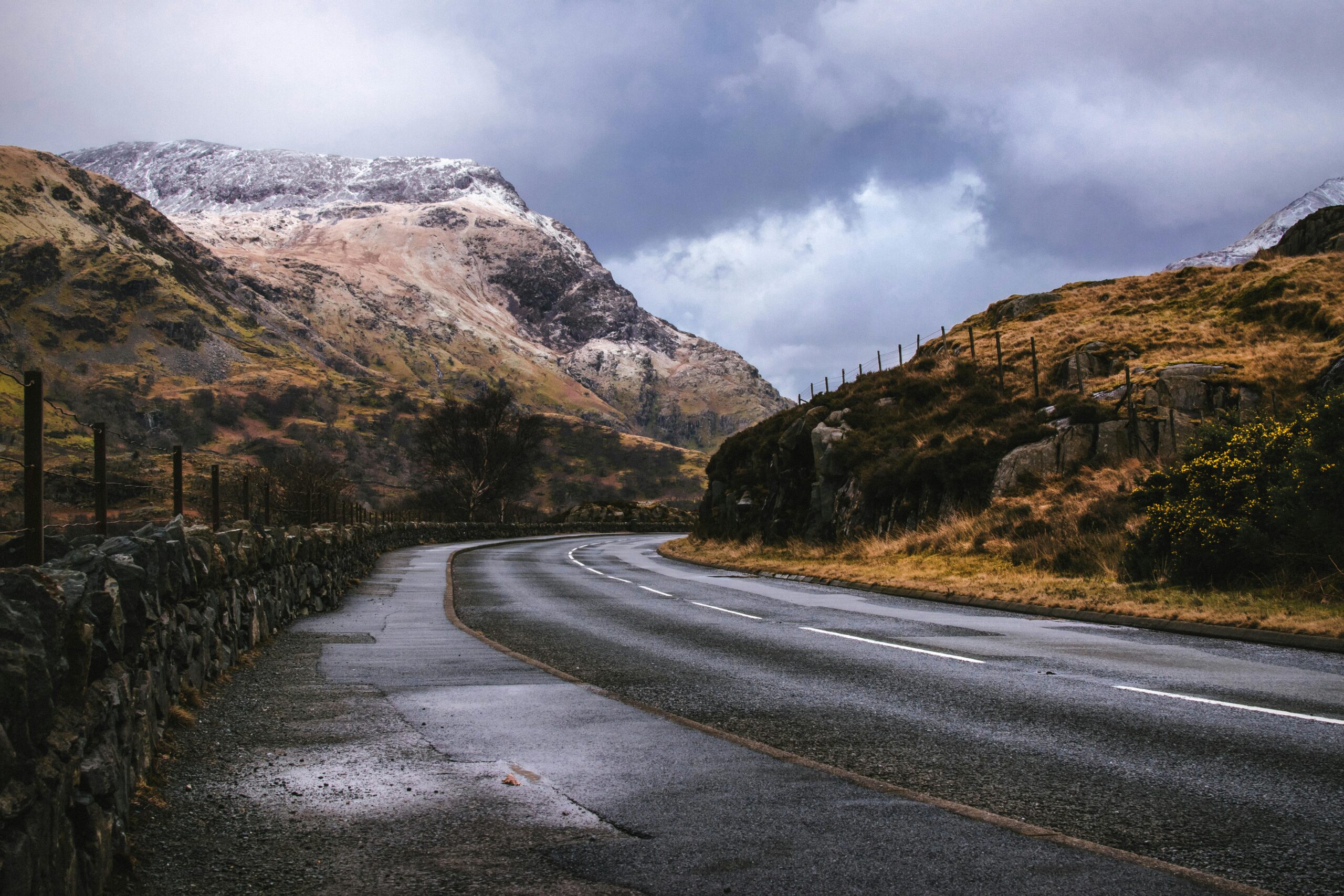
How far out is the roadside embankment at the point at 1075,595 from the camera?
12.4 meters

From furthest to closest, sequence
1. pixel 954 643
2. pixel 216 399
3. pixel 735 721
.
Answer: pixel 216 399 < pixel 954 643 < pixel 735 721

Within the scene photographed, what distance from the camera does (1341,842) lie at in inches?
173

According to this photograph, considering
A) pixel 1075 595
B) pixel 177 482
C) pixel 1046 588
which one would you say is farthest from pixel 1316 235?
pixel 177 482

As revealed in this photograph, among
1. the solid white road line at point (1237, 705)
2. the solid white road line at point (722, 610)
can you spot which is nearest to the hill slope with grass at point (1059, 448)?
the solid white road line at point (1237, 705)

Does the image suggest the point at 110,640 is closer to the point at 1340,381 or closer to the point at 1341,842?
the point at 1341,842

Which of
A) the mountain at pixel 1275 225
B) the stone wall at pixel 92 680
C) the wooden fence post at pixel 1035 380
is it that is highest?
the mountain at pixel 1275 225

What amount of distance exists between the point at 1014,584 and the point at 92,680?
1735cm

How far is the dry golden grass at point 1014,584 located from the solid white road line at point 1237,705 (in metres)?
4.58

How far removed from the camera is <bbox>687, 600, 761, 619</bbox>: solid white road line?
15672 mm

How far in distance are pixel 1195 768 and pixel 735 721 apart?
3.13 m

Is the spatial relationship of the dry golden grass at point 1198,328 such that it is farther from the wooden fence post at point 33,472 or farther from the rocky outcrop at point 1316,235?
the wooden fence post at point 33,472

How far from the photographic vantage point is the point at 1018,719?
7.38 meters

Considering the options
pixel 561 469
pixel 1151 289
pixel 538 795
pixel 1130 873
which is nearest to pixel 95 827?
pixel 538 795

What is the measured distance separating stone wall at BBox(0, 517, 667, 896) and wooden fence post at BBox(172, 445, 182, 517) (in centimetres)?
57
